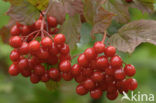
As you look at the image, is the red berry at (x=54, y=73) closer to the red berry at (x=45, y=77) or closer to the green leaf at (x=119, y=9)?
the red berry at (x=45, y=77)

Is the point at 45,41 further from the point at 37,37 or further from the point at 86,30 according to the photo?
the point at 86,30

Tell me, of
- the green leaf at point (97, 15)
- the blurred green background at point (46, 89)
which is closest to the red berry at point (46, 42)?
the green leaf at point (97, 15)

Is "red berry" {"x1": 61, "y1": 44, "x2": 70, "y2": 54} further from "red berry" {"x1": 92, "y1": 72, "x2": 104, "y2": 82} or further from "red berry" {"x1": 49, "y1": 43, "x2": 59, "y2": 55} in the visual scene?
"red berry" {"x1": 92, "y1": 72, "x2": 104, "y2": 82}

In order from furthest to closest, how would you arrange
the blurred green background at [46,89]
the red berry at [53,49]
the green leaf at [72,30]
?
the blurred green background at [46,89] → the green leaf at [72,30] → the red berry at [53,49]

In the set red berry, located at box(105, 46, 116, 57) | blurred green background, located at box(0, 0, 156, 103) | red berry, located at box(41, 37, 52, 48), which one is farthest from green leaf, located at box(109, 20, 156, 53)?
blurred green background, located at box(0, 0, 156, 103)

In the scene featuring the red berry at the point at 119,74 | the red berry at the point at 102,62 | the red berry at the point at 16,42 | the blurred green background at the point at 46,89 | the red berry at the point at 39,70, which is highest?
the red berry at the point at 16,42

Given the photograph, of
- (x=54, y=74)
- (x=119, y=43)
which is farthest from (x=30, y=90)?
(x=119, y=43)
